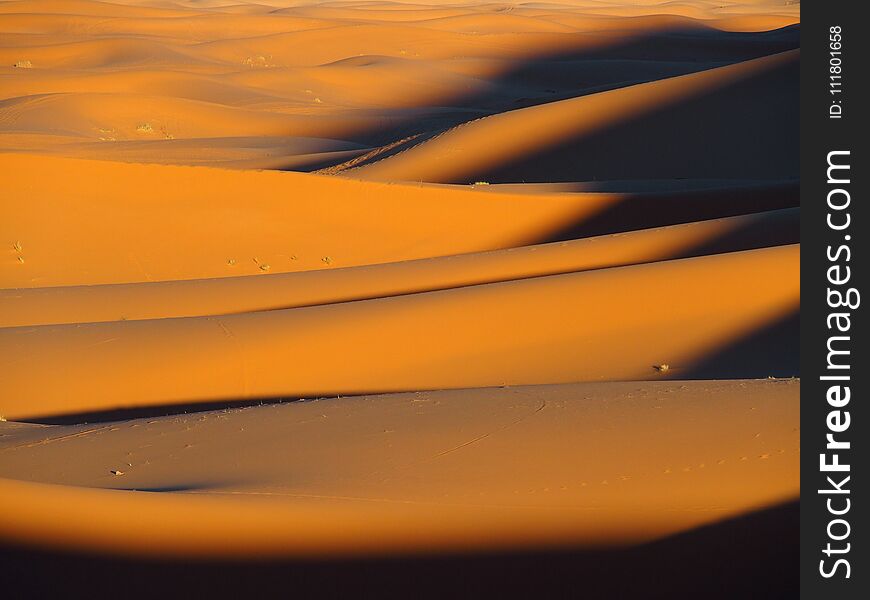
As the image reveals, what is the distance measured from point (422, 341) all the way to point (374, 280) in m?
1.85

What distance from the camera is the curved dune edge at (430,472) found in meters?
3.48

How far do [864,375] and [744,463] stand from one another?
0.63 m

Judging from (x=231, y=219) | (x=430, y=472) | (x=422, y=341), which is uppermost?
(x=231, y=219)

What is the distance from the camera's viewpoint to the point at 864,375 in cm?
408

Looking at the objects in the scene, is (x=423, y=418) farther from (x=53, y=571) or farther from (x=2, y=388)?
(x=2, y=388)

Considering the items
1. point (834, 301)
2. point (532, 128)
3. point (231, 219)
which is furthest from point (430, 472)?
point (532, 128)

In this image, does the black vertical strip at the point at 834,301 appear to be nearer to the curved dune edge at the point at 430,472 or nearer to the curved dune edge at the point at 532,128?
the curved dune edge at the point at 430,472

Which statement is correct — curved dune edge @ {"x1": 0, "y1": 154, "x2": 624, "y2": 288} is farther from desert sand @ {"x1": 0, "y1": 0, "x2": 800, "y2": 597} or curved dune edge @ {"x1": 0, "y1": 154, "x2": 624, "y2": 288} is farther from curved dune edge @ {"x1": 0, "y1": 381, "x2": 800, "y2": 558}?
curved dune edge @ {"x1": 0, "y1": 381, "x2": 800, "y2": 558}

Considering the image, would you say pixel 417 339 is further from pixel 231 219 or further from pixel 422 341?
pixel 231 219

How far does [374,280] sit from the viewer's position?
871cm

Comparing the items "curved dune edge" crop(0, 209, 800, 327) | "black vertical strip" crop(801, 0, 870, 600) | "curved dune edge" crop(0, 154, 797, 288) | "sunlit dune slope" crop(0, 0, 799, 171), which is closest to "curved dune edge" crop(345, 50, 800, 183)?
"sunlit dune slope" crop(0, 0, 799, 171)

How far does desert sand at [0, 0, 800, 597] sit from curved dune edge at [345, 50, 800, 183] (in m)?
0.06

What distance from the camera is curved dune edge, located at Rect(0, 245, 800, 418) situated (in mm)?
6520

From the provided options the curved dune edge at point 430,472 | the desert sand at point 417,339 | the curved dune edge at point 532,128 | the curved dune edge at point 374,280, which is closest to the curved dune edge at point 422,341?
the desert sand at point 417,339
